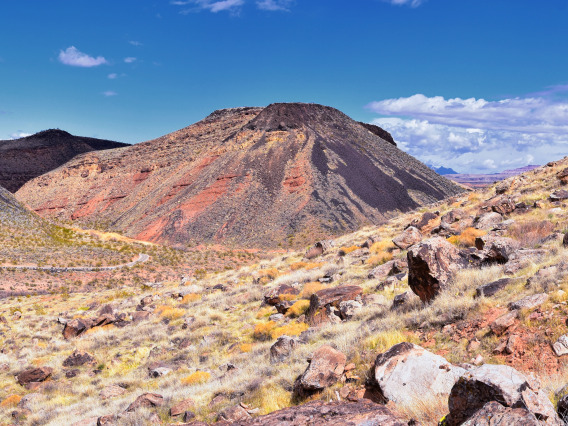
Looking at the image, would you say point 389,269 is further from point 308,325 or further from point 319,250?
point 319,250

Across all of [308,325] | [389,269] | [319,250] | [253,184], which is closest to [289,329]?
[308,325]

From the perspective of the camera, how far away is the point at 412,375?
15.1ft

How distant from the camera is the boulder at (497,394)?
3.11 meters

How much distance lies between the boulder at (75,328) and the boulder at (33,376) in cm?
429

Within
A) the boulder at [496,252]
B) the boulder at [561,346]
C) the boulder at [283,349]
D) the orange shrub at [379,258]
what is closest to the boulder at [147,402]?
the boulder at [283,349]

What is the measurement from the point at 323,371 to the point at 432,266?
141 inches

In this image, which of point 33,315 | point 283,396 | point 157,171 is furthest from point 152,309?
point 157,171

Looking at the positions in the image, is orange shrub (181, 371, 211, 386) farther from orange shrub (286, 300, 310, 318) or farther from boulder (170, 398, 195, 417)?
orange shrub (286, 300, 310, 318)

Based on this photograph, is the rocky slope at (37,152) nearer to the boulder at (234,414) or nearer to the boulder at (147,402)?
the boulder at (147,402)

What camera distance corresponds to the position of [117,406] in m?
7.30

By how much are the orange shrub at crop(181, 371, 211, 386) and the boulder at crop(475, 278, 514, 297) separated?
5451mm

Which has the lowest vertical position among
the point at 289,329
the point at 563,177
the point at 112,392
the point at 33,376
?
the point at 33,376

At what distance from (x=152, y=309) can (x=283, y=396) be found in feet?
42.5

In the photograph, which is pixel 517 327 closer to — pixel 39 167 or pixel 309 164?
pixel 309 164
